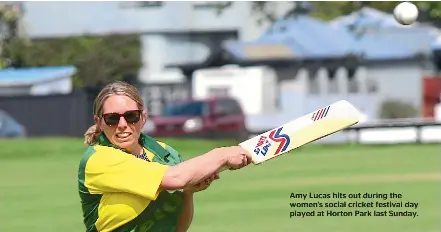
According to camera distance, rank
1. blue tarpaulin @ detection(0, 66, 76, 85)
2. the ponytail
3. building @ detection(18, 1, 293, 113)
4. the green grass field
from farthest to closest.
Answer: building @ detection(18, 1, 293, 113)
blue tarpaulin @ detection(0, 66, 76, 85)
the green grass field
the ponytail

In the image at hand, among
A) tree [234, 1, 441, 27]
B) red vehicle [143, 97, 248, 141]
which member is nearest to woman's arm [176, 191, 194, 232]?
tree [234, 1, 441, 27]

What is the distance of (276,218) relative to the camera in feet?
39.6

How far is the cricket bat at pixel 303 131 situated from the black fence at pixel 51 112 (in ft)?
83.3

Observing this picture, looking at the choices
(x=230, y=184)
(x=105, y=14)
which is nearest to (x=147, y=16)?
(x=105, y=14)

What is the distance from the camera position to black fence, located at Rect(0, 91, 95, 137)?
2920 cm

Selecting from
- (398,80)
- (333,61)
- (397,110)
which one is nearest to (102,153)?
(397,110)

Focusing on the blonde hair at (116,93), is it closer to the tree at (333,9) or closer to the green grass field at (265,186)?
the green grass field at (265,186)

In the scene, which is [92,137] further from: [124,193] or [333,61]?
[333,61]

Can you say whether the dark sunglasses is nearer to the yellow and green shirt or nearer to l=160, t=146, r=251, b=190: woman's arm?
the yellow and green shirt

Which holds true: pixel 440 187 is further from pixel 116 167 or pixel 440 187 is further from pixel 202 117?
pixel 202 117

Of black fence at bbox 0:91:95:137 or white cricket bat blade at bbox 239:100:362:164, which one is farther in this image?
black fence at bbox 0:91:95:137

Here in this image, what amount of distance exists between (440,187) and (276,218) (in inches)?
141

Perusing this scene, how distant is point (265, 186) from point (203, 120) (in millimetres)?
13070

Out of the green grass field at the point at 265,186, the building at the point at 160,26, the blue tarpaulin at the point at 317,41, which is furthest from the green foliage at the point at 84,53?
the blue tarpaulin at the point at 317,41
